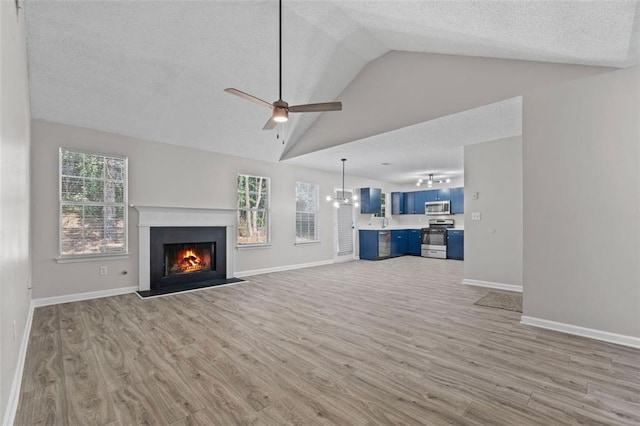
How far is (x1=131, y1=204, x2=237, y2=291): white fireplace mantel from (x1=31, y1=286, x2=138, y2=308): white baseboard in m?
0.24

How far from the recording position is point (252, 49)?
12.7 feet

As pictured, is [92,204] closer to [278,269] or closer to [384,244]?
[278,269]

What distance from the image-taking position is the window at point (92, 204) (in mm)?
4328

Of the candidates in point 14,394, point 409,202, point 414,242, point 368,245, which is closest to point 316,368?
point 14,394

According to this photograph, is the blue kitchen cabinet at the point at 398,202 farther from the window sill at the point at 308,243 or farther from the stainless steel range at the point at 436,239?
the window sill at the point at 308,243

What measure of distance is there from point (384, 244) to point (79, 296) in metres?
7.15

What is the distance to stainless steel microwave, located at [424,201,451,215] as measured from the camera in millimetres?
9273

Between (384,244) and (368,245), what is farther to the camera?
(384,244)

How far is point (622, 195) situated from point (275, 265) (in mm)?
5694

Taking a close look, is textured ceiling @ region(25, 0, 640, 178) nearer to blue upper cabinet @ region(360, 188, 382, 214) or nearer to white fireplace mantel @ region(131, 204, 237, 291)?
white fireplace mantel @ region(131, 204, 237, 291)

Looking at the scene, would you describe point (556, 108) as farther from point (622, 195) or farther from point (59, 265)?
point (59, 265)

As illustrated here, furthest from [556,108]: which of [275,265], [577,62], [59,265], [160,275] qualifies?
[59,265]

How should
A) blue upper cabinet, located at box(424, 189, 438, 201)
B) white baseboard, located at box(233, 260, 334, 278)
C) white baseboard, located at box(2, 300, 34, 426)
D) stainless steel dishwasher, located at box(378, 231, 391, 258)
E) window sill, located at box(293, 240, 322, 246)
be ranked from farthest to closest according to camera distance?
blue upper cabinet, located at box(424, 189, 438, 201) < stainless steel dishwasher, located at box(378, 231, 391, 258) < window sill, located at box(293, 240, 322, 246) < white baseboard, located at box(233, 260, 334, 278) < white baseboard, located at box(2, 300, 34, 426)

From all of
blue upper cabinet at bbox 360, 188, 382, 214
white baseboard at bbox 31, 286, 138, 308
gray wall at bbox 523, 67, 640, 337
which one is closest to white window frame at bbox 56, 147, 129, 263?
white baseboard at bbox 31, 286, 138, 308
